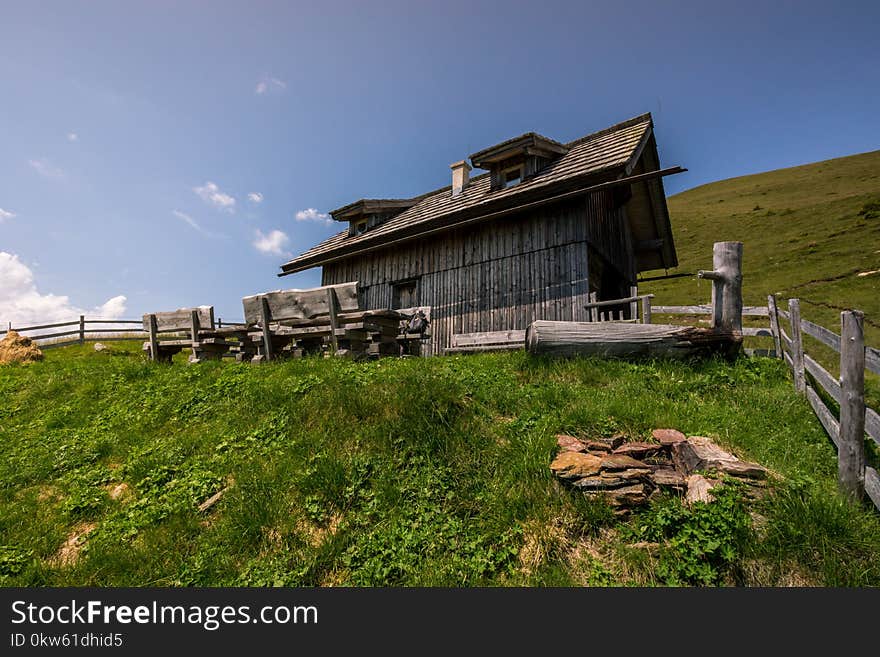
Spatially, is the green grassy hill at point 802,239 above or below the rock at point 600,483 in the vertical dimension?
above

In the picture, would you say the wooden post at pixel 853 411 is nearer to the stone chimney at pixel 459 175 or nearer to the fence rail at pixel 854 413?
the fence rail at pixel 854 413

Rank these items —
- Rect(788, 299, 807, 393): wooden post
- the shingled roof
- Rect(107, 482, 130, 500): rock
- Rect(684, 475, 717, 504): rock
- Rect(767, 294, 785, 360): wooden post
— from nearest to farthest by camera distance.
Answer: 1. Rect(684, 475, 717, 504): rock
2. Rect(107, 482, 130, 500): rock
3. Rect(788, 299, 807, 393): wooden post
4. Rect(767, 294, 785, 360): wooden post
5. the shingled roof

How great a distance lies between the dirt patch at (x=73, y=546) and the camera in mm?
4191

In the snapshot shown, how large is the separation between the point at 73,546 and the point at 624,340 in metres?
7.77

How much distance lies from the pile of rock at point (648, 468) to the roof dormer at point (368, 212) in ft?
52.5

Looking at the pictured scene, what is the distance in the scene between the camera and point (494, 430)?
5.02 m

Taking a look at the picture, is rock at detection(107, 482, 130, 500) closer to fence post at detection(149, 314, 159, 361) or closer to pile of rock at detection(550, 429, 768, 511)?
pile of rock at detection(550, 429, 768, 511)

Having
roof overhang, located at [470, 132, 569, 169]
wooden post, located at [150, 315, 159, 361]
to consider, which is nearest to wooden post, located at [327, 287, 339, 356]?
wooden post, located at [150, 315, 159, 361]

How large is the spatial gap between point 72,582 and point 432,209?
14.8 meters

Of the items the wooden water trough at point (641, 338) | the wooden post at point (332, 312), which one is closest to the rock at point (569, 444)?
the wooden water trough at point (641, 338)

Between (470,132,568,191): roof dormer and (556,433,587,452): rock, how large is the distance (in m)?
11.4

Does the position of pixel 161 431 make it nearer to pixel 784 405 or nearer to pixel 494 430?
pixel 494 430

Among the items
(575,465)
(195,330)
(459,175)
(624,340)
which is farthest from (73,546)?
(459,175)

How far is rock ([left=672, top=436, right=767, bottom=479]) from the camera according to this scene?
384cm
